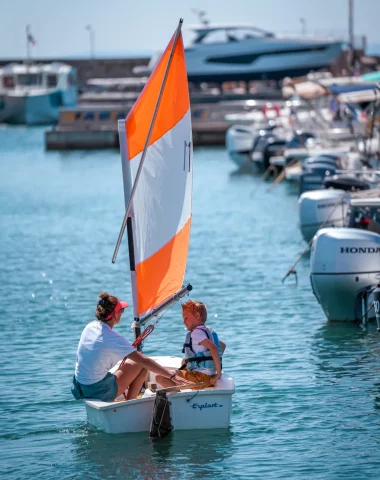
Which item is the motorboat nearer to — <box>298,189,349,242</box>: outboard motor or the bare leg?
<box>298,189,349,242</box>: outboard motor

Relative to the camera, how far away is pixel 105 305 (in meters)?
10.9

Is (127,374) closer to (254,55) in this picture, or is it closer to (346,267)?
(346,267)

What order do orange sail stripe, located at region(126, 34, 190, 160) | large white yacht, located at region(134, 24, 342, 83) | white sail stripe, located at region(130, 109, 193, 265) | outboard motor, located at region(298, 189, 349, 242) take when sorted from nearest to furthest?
orange sail stripe, located at region(126, 34, 190, 160) → white sail stripe, located at region(130, 109, 193, 265) → outboard motor, located at region(298, 189, 349, 242) → large white yacht, located at region(134, 24, 342, 83)

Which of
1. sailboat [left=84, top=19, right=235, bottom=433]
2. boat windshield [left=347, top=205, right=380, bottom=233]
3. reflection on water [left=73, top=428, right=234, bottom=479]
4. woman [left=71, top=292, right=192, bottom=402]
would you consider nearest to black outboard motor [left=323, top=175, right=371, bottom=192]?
boat windshield [left=347, top=205, right=380, bottom=233]

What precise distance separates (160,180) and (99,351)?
7.38ft

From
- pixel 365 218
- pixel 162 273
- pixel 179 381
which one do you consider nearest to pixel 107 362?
pixel 179 381

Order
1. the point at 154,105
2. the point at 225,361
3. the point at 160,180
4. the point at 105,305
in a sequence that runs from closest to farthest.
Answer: the point at 105,305, the point at 154,105, the point at 160,180, the point at 225,361

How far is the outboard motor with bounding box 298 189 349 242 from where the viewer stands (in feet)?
76.6

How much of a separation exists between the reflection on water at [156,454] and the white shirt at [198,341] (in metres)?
0.62

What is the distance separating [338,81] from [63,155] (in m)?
26.5

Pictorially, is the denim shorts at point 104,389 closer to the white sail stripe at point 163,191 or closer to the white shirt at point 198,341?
the white shirt at point 198,341

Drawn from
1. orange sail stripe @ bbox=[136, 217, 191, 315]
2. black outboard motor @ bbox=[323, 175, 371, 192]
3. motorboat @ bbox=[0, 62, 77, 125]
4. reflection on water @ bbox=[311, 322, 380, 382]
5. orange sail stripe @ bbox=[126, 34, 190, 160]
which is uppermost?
orange sail stripe @ bbox=[126, 34, 190, 160]

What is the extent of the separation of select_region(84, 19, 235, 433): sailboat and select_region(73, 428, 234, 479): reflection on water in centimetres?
13

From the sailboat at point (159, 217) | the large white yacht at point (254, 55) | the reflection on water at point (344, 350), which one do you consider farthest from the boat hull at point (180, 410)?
the large white yacht at point (254, 55)
